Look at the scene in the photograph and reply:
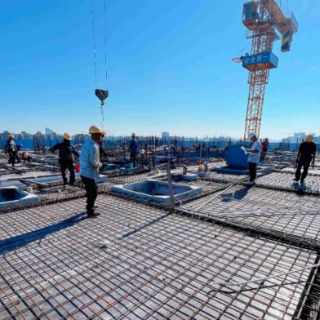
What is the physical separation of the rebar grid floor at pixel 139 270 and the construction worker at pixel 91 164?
0.45 metres

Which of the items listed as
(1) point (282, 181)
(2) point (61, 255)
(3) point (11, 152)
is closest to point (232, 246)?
(2) point (61, 255)

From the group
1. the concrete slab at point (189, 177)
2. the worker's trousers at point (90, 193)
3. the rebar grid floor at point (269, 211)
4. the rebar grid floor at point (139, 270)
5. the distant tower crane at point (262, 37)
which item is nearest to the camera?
the rebar grid floor at point (139, 270)

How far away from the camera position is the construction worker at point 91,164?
12.7 feet

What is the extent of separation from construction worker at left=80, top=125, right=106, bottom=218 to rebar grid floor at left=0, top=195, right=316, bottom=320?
17.6 inches

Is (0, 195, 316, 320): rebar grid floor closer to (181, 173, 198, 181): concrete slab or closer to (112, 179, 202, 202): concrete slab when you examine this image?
(112, 179, 202, 202): concrete slab

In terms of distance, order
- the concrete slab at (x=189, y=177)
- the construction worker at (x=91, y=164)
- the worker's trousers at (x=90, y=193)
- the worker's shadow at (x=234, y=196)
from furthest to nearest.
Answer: the concrete slab at (x=189, y=177) → the worker's shadow at (x=234, y=196) → the worker's trousers at (x=90, y=193) → the construction worker at (x=91, y=164)

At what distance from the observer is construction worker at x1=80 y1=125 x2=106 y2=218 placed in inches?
153

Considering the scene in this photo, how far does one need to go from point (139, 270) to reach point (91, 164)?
2.21m

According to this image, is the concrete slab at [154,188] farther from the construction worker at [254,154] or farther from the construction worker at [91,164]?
the construction worker at [254,154]

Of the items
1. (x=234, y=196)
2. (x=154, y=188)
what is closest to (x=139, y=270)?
(x=234, y=196)

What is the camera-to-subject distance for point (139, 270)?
2402 millimetres

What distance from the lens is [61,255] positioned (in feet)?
8.87

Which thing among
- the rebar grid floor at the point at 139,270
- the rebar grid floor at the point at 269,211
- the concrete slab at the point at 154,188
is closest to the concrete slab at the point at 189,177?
the concrete slab at the point at 154,188

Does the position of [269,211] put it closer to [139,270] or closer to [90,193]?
[139,270]
